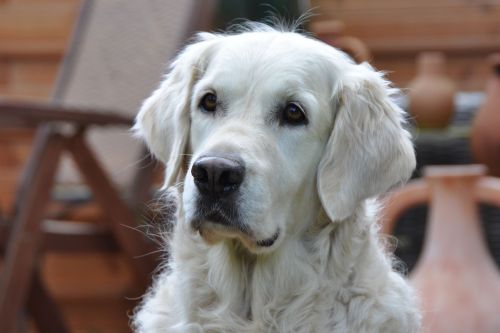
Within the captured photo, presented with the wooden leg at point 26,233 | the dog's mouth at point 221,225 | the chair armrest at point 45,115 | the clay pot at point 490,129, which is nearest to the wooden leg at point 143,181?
the chair armrest at point 45,115

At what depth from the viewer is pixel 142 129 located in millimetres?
3336

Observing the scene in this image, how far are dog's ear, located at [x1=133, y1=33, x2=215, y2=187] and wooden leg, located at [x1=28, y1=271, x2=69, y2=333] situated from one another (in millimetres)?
1975

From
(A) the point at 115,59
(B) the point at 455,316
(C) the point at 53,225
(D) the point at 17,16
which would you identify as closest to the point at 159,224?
(B) the point at 455,316

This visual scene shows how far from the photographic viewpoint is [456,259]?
423 centimetres

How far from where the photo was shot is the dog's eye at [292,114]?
300 cm

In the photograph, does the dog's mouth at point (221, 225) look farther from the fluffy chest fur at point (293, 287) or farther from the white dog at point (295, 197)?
the fluffy chest fur at point (293, 287)

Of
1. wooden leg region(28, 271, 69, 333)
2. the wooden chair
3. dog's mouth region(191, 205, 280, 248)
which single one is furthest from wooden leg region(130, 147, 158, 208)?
dog's mouth region(191, 205, 280, 248)

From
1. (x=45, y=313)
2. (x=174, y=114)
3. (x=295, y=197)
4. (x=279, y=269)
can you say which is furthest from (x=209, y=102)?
(x=45, y=313)

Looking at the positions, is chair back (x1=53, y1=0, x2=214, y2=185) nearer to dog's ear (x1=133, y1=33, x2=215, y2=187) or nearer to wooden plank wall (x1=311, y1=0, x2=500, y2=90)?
dog's ear (x1=133, y1=33, x2=215, y2=187)

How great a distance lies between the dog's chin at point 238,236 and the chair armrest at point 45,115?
163 cm

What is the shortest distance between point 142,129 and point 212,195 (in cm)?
62

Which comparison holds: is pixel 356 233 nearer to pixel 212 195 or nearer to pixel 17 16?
pixel 212 195

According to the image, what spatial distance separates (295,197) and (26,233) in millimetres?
1815

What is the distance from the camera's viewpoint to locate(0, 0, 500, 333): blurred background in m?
4.50
